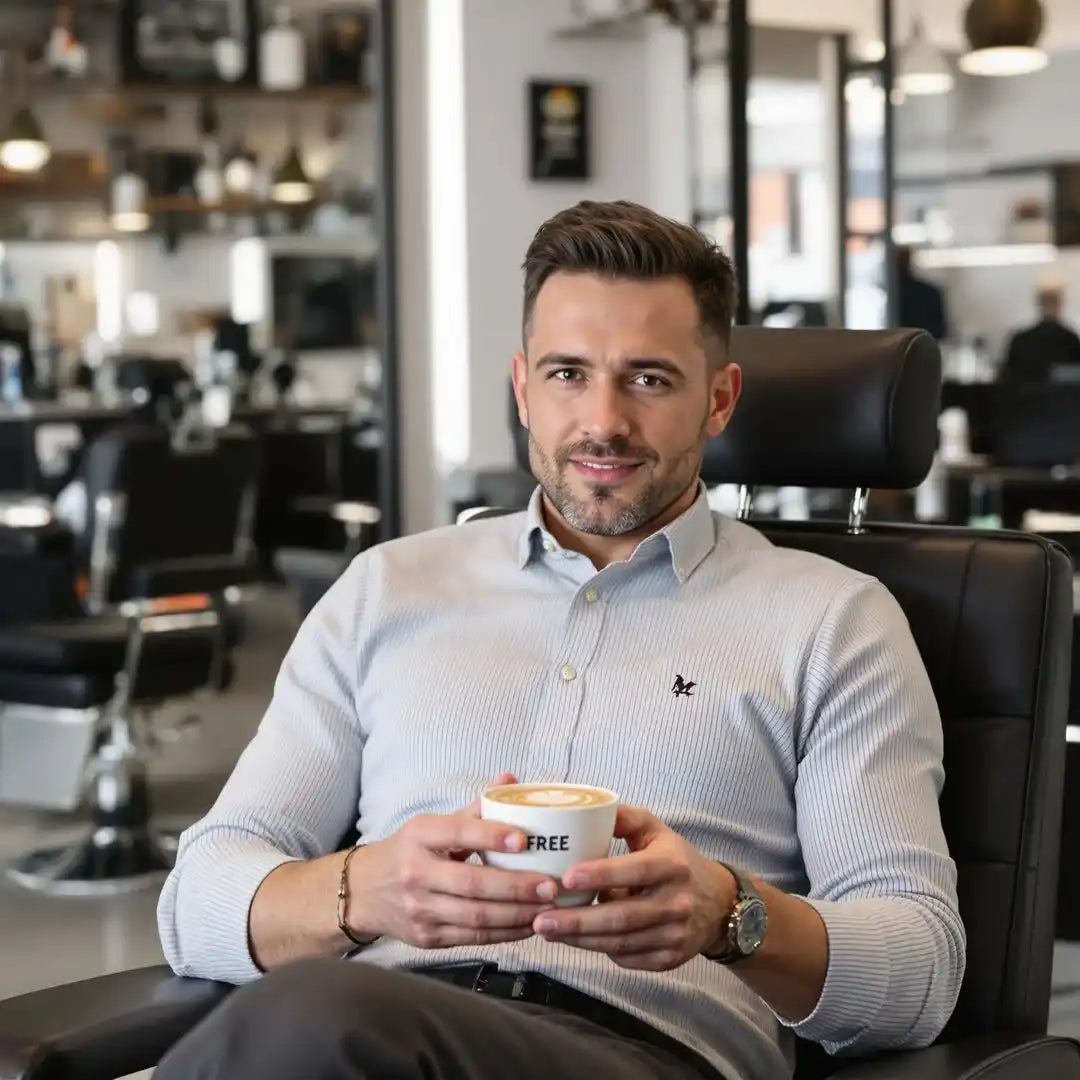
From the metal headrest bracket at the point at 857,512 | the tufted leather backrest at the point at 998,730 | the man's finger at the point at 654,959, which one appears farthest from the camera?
the metal headrest bracket at the point at 857,512

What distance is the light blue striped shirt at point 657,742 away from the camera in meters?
1.68

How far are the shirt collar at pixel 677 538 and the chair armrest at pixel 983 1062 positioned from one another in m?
0.52

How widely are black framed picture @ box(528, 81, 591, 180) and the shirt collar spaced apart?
4.03 meters

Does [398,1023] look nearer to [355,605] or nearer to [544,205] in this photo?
[355,605]

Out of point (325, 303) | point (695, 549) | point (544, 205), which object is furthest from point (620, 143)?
point (695, 549)

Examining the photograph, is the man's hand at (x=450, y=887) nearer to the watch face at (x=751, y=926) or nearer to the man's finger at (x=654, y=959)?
the man's finger at (x=654, y=959)

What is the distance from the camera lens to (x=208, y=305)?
27.9 ft

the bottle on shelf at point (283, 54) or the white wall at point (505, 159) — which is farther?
the bottle on shelf at point (283, 54)

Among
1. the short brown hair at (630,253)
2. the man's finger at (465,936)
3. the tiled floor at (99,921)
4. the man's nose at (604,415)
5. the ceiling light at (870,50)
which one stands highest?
the ceiling light at (870,50)

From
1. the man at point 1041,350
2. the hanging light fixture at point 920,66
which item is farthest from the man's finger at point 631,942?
the man at point 1041,350

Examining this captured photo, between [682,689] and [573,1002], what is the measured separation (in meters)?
0.31

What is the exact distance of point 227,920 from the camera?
1717 millimetres

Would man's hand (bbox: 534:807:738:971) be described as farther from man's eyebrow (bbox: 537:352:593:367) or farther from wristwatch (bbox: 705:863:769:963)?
man's eyebrow (bbox: 537:352:593:367)

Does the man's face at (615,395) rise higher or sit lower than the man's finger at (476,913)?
higher
